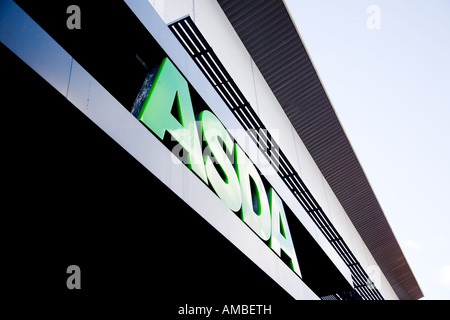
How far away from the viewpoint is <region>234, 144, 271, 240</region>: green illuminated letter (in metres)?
4.75

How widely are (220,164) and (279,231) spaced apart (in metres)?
1.95

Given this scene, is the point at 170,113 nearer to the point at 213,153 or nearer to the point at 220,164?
the point at 213,153

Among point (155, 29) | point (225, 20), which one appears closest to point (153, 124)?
point (155, 29)

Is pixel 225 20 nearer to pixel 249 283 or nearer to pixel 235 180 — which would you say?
pixel 235 180

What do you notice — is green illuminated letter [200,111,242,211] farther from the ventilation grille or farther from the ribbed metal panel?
the ribbed metal panel

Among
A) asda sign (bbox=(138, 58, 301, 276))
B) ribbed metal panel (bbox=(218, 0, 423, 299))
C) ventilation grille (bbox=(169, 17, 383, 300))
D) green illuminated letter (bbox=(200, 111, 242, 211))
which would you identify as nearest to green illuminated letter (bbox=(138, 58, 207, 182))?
asda sign (bbox=(138, 58, 301, 276))

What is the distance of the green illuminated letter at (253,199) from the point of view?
475 cm

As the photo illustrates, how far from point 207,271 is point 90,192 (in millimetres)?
1867

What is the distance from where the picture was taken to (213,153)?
4191 millimetres

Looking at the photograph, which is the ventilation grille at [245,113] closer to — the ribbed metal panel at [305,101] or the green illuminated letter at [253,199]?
the ribbed metal panel at [305,101]

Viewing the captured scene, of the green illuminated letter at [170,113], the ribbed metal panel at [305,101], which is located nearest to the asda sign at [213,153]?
the green illuminated letter at [170,113]

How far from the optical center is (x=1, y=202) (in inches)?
105

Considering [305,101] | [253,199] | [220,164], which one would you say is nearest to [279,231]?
[253,199]

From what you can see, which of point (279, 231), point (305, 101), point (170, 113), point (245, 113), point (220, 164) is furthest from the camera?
point (305, 101)
